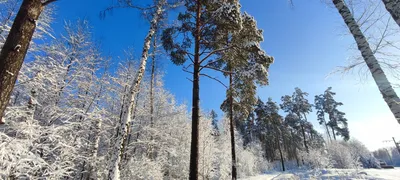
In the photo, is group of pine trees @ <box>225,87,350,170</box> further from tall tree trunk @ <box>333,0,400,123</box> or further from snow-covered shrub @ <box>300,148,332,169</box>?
tall tree trunk @ <box>333,0,400,123</box>

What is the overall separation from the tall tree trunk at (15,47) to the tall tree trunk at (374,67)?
19.2ft

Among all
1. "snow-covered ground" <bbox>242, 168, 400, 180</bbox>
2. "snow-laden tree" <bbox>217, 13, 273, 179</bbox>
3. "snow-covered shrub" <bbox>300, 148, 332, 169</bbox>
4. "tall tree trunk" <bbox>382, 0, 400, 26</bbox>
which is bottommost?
"snow-covered ground" <bbox>242, 168, 400, 180</bbox>

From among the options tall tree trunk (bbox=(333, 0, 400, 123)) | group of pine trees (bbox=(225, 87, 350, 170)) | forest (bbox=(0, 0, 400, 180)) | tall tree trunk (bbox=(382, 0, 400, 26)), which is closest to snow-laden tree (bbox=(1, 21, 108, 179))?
forest (bbox=(0, 0, 400, 180))

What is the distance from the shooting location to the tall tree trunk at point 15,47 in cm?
186

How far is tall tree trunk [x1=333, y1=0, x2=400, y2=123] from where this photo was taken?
366 cm

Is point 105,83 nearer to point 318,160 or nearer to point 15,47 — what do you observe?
point 15,47

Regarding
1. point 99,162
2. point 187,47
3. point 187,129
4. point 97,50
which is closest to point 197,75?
point 187,47

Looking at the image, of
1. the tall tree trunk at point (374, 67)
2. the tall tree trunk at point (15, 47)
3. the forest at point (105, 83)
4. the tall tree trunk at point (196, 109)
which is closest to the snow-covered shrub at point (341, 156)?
the forest at point (105, 83)

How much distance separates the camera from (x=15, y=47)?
198 cm

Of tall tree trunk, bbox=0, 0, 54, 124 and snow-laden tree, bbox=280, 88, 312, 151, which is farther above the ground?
snow-laden tree, bbox=280, 88, 312, 151

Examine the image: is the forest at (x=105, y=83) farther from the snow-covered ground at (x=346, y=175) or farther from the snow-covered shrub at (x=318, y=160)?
the snow-covered shrub at (x=318, y=160)

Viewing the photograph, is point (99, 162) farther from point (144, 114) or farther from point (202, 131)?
point (202, 131)

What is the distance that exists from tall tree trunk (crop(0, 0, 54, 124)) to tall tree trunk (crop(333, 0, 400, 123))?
5.85m

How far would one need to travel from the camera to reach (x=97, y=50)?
10844 mm
